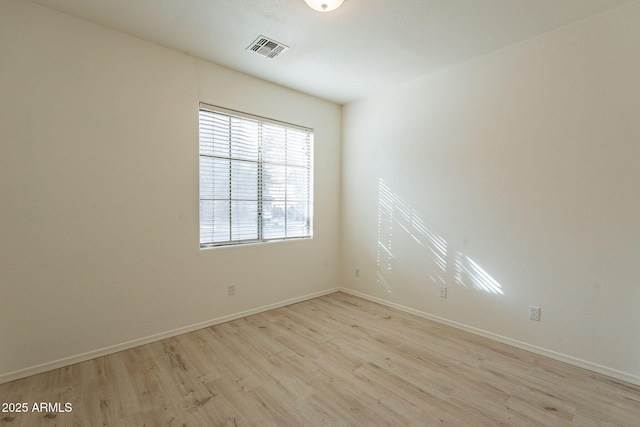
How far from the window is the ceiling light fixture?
1579mm

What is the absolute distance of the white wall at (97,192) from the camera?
88.3 inches

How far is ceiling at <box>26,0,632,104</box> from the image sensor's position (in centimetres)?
226

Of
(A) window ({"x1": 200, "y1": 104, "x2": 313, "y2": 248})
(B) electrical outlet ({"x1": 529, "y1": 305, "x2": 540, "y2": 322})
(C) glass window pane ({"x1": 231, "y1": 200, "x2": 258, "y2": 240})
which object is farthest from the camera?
(C) glass window pane ({"x1": 231, "y1": 200, "x2": 258, "y2": 240})

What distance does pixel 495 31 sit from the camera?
2561 millimetres

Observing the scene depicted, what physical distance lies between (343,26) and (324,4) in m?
0.39

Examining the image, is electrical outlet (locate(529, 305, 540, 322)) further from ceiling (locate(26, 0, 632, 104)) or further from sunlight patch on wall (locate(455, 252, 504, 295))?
ceiling (locate(26, 0, 632, 104))

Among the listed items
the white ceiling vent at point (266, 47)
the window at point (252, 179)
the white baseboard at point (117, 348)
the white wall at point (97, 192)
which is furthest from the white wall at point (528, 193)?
the white wall at point (97, 192)

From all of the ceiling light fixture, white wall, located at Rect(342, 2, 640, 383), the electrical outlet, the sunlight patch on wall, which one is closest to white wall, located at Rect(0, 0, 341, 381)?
the ceiling light fixture

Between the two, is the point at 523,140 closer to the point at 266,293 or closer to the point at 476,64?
the point at 476,64

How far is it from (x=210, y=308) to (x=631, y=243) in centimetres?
381

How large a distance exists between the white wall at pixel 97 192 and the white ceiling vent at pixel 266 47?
595mm

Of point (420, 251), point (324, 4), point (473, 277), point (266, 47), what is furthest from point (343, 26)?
point (473, 277)

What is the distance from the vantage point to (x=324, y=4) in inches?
85.0

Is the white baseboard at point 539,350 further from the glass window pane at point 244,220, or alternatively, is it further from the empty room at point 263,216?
the glass window pane at point 244,220
